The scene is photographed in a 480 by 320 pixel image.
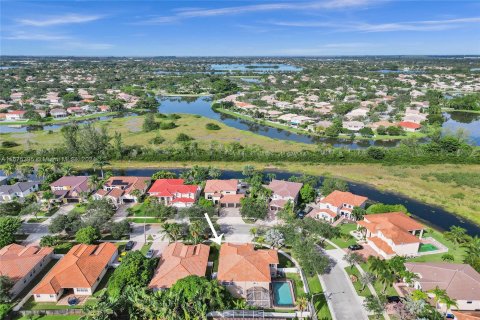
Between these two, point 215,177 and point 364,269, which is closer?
point 364,269

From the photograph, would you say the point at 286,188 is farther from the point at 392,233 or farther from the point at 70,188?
the point at 70,188

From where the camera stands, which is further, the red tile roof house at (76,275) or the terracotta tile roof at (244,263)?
the terracotta tile roof at (244,263)

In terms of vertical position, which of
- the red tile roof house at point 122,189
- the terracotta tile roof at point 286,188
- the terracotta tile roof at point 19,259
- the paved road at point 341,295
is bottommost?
the paved road at point 341,295

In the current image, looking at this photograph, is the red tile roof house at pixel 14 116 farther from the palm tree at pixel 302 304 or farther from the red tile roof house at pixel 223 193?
the palm tree at pixel 302 304

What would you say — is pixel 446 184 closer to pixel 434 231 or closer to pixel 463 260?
pixel 434 231

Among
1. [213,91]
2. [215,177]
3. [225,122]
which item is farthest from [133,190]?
→ [213,91]

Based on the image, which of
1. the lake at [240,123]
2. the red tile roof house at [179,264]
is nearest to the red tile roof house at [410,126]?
the lake at [240,123]
